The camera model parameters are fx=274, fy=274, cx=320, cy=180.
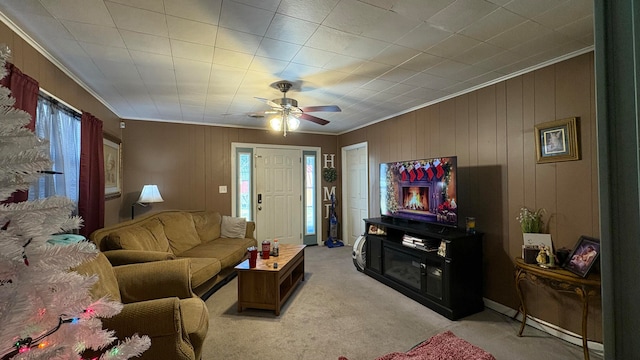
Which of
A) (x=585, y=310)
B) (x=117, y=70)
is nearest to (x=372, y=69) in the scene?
(x=117, y=70)

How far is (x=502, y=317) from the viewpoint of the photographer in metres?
2.70

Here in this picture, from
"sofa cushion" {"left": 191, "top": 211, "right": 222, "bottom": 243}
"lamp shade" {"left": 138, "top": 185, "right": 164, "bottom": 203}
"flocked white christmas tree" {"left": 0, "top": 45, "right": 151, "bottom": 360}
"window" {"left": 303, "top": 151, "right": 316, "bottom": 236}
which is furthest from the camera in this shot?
"window" {"left": 303, "top": 151, "right": 316, "bottom": 236}

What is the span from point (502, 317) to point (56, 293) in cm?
335

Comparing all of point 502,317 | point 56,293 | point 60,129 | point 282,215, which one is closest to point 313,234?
point 282,215

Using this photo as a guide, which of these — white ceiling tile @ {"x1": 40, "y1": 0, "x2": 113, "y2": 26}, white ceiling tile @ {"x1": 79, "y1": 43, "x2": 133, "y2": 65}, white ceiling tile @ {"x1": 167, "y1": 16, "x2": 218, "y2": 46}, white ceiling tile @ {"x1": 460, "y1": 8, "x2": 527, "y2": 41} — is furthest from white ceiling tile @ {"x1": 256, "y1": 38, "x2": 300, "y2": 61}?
white ceiling tile @ {"x1": 460, "y1": 8, "x2": 527, "y2": 41}

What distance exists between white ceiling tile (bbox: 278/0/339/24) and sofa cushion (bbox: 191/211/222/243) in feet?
11.2

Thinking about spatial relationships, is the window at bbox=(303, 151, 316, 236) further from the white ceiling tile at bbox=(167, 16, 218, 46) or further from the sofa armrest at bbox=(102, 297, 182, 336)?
the sofa armrest at bbox=(102, 297, 182, 336)

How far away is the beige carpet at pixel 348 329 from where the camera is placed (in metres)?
2.14

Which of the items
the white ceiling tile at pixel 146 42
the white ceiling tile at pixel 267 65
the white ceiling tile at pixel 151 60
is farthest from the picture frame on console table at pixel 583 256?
the white ceiling tile at pixel 151 60

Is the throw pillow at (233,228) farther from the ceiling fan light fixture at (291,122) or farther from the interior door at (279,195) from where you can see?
the ceiling fan light fixture at (291,122)

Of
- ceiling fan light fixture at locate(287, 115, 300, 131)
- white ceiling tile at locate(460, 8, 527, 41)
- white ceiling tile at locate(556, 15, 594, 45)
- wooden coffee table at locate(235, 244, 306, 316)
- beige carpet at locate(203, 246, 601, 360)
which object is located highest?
white ceiling tile at locate(460, 8, 527, 41)

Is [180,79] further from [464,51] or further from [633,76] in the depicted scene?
[633,76]

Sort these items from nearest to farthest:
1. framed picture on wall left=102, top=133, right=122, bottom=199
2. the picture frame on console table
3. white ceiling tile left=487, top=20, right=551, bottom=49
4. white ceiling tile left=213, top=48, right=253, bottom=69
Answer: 1. white ceiling tile left=487, top=20, right=551, bottom=49
2. the picture frame on console table
3. white ceiling tile left=213, top=48, right=253, bottom=69
4. framed picture on wall left=102, top=133, right=122, bottom=199

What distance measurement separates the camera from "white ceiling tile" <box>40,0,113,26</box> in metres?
1.57
